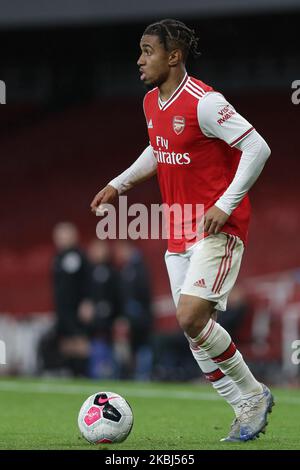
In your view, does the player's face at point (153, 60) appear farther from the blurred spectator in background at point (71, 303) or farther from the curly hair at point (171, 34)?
the blurred spectator in background at point (71, 303)

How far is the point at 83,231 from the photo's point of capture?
18.6 m

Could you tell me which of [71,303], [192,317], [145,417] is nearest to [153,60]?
[192,317]

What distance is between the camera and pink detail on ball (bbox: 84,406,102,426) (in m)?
6.39

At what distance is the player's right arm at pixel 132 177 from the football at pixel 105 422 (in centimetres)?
123

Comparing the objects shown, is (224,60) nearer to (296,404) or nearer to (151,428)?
(296,404)

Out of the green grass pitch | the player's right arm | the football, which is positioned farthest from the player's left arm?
the green grass pitch

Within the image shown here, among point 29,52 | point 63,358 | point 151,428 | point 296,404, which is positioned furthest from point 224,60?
point 151,428

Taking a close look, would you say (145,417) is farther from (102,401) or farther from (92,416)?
(92,416)

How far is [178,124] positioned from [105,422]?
1.71 m

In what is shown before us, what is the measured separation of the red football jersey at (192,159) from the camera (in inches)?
254

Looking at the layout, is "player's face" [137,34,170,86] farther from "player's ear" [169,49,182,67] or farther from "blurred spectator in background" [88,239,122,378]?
"blurred spectator in background" [88,239,122,378]

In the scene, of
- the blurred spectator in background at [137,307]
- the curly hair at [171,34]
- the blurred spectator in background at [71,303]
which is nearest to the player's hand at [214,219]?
the curly hair at [171,34]

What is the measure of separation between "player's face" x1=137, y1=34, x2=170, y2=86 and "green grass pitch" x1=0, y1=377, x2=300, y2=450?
6.82ft

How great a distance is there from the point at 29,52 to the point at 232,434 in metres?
14.4
